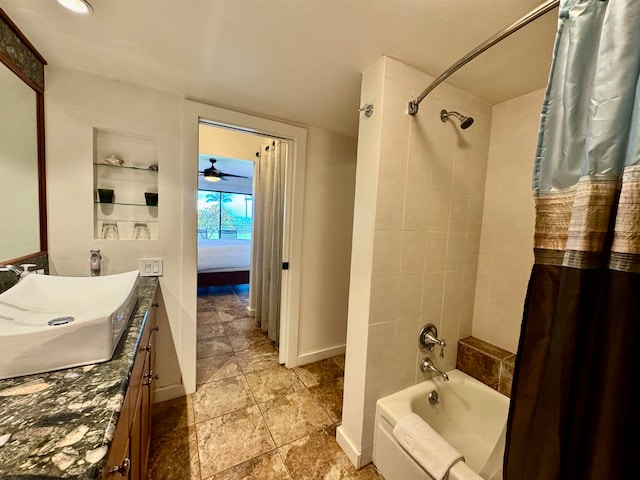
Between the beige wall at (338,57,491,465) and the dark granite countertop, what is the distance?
109 centimetres

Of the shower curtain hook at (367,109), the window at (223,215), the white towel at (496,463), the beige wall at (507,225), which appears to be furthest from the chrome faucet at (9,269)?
the window at (223,215)

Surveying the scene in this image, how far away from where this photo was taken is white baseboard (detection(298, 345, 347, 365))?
7.87ft

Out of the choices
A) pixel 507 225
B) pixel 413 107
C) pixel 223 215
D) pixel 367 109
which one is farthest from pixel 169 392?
pixel 223 215

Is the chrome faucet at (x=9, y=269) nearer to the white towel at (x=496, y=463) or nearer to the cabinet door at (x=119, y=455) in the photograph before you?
the cabinet door at (x=119, y=455)

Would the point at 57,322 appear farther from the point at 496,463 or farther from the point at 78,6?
the point at 496,463

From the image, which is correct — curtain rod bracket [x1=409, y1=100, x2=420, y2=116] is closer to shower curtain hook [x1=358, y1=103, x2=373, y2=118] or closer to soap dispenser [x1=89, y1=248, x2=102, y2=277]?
shower curtain hook [x1=358, y1=103, x2=373, y2=118]

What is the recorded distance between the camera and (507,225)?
1.66 meters

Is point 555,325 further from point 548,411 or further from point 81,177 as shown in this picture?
point 81,177

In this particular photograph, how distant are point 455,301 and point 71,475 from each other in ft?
6.12

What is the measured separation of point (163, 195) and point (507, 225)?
7.63 ft

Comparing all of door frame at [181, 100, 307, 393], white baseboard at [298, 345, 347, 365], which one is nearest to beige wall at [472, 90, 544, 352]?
white baseboard at [298, 345, 347, 365]

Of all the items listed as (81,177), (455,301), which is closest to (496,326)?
(455,301)

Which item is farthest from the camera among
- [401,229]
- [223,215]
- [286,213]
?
[223,215]

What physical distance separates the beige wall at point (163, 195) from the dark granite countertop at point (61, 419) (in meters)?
1.05
